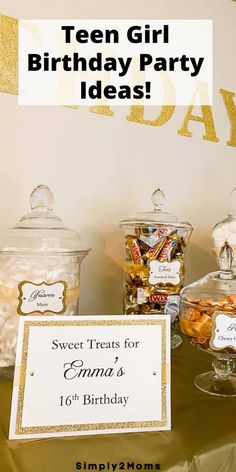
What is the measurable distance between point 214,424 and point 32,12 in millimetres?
1077

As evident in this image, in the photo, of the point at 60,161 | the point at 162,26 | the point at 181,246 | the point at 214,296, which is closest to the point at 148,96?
the point at 162,26

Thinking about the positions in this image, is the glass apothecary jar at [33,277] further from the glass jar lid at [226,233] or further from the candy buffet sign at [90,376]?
the glass jar lid at [226,233]

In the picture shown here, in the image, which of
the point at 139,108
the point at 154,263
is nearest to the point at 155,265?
the point at 154,263

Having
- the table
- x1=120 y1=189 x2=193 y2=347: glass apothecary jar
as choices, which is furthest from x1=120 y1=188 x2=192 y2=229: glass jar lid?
the table

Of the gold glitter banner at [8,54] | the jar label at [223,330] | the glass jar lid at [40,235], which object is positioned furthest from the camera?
the gold glitter banner at [8,54]

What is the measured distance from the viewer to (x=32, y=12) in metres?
1.10

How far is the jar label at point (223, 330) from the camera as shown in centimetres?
68

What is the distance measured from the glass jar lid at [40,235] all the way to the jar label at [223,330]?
0.99 ft

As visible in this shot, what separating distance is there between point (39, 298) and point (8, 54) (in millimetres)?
682

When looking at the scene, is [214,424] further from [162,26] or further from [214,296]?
[162,26]

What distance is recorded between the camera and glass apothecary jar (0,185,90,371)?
760mm

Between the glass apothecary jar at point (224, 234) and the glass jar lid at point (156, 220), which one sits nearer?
the glass jar lid at point (156, 220)

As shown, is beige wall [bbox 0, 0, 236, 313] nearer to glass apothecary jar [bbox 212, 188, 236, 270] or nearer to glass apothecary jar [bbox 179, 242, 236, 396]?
glass apothecary jar [bbox 212, 188, 236, 270]

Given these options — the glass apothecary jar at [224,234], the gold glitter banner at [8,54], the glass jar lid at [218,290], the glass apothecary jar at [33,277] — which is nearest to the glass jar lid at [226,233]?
the glass apothecary jar at [224,234]
